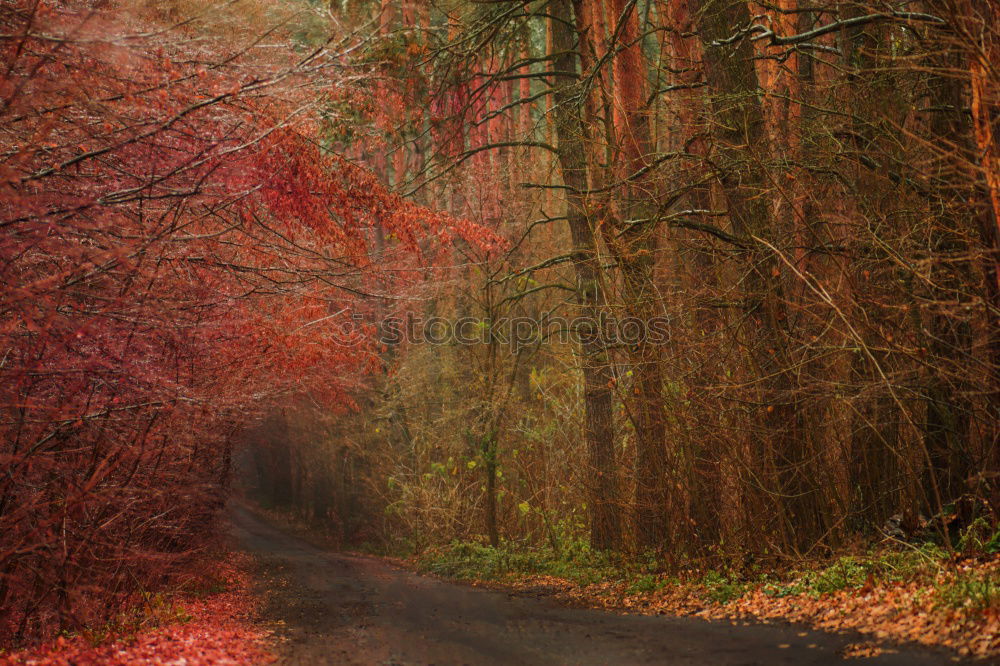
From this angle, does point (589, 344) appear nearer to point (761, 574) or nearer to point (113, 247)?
→ point (761, 574)

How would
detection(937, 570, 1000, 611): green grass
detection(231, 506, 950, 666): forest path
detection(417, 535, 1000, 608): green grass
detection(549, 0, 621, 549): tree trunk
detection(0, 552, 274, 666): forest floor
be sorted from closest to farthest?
detection(937, 570, 1000, 611): green grass
detection(417, 535, 1000, 608): green grass
detection(231, 506, 950, 666): forest path
detection(0, 552, 274, 666): forest floor
detection(549, 0, 621, 549): tree trunk

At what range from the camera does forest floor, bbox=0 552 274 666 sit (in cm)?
817

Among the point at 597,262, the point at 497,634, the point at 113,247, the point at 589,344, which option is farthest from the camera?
the point at 589,344

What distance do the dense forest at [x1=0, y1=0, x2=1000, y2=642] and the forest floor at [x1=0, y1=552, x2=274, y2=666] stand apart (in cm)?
39

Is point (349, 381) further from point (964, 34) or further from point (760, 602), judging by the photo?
point (964, 34)

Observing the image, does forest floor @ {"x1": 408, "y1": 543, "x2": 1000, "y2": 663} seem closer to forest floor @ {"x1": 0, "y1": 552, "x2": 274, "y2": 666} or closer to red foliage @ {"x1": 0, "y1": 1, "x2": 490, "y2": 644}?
forest floor @ {"x1": 0, "y1": 552, "x2": 274, "y2": 666}

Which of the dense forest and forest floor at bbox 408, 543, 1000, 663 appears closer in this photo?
forest floor at bbox 408, 543, 1000, 663

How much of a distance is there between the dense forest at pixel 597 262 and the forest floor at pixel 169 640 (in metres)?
0.39

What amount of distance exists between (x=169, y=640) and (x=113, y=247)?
441 centimetres

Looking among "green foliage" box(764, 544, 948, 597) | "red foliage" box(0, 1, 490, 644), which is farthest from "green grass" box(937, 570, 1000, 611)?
"red foliage" box(0, 1, 490, 644)

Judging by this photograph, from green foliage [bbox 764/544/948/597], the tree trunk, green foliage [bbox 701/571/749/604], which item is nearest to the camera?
green foliage [bbox 764/544/948/597]

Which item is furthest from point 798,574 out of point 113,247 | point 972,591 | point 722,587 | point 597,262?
point 113,247

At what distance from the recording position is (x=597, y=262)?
12898 millimetres

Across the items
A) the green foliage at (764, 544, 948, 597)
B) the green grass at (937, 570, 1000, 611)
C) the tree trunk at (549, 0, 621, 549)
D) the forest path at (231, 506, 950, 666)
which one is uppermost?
the tree trunk at (549, 0, 621, 549)
